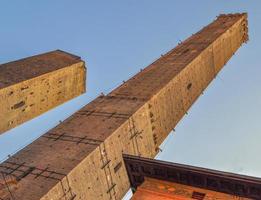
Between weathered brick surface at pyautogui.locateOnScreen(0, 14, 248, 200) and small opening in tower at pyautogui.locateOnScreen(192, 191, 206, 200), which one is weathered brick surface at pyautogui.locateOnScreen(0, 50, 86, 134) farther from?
small opening in tower at pyautogui.locateOnScreen(192, 191, 206, 200)

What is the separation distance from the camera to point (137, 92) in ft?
92.4

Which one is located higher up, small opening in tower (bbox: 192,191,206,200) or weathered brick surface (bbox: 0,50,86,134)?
small opening in tower (bbox: 192,191,206,200)

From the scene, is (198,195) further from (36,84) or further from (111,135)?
(36,84)

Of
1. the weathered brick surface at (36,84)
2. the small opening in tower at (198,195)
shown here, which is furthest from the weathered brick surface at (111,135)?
the small opening in tower at (198,195)

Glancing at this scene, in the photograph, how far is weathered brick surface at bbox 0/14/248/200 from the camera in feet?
63.3

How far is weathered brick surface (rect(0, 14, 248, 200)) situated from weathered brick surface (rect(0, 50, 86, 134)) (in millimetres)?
6452

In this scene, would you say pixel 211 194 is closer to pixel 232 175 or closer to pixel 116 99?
pixel 232 175

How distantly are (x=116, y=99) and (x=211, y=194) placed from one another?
1513cm

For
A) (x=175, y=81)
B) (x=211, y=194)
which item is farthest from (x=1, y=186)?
(x=175, y=81)

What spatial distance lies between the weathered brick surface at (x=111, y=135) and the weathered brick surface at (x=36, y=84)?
645 cm

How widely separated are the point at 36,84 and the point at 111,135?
42.0ft

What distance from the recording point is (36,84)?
33.0 m

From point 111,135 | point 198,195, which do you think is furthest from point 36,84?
point 198,195

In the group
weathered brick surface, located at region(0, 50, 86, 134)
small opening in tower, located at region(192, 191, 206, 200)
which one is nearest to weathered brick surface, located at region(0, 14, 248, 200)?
weathered brick surface, located at region(0, 50, 86, 134)
